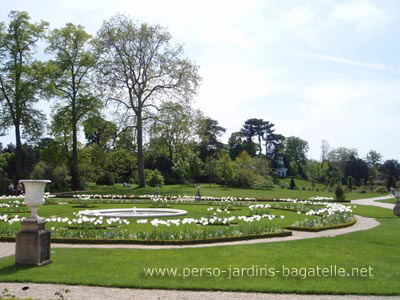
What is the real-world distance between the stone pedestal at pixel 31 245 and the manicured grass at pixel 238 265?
29 cm

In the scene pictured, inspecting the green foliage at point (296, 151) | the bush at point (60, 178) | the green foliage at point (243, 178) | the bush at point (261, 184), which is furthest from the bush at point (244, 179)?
the green foliage at point (296, 151)

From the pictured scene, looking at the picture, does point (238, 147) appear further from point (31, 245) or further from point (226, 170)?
point (31, 245)

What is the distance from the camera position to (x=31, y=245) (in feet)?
29.0

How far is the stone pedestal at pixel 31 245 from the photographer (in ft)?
28.9

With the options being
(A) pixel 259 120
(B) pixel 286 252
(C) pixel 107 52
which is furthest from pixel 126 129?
(A) pixel 259 120

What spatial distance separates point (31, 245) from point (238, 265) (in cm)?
454

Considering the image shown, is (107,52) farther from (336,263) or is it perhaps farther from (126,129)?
(336,263)

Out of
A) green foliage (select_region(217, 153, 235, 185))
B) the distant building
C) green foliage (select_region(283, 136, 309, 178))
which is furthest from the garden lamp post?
green foliage (select_region(283, 136, 309, 178))

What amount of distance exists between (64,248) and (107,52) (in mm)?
31269

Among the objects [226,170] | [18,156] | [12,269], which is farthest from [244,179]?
[12,269]

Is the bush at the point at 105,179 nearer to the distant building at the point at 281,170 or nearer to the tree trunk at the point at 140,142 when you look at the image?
the tree trunk at the point at 140,142

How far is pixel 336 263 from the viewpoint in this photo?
914 cm

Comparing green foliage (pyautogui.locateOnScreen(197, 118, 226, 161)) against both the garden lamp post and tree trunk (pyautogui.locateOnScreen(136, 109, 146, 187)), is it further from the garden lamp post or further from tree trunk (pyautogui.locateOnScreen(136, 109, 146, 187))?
the garden lamp post

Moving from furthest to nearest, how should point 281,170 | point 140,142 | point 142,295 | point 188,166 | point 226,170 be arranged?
point 281,170
point 188,166
point 226,170
point 140,142
point 142,295
